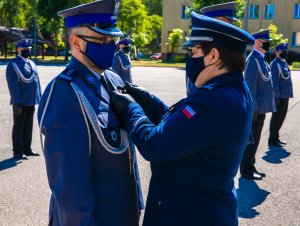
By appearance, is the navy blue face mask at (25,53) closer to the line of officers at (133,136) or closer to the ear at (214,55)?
the line of officers at (133,136)

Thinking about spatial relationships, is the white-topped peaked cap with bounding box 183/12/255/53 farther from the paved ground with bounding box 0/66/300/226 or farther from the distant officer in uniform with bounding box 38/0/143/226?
the paved ground with bounding box 0/66/300/226

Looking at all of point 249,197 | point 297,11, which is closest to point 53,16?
point 297,11

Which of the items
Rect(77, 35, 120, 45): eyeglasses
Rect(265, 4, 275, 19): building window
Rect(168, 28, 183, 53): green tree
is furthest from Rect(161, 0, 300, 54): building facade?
Rect(77, 35, 120, 45): eyeglasses

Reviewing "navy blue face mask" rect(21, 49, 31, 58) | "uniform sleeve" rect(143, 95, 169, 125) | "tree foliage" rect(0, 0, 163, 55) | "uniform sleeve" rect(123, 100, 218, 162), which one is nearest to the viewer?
"uniform sleeve" rect(123, 100, 218, 162)

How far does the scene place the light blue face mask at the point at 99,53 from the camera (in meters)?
2.32

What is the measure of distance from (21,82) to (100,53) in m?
5.04

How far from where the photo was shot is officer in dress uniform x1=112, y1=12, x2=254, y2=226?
6.78 feet

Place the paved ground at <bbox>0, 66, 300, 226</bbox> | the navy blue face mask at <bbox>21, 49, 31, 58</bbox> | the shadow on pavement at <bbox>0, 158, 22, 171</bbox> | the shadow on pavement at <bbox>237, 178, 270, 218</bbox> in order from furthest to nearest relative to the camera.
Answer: the navy blue face mask at <bbox>21, 49, 31, 58</bbox>
the shadow on pavement at <bbox>0, 158, 22, 171</bbox>
the shadow on pavement at <bbox>237, 178, 270, 218</bbox>
the paved ground at <bbox>0, 66, 300, 226</bbox>

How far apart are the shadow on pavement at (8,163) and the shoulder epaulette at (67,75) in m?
4.42

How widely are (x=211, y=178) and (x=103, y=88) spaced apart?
31.9 inches

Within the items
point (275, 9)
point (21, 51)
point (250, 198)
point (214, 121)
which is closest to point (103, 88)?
point (214, 121)

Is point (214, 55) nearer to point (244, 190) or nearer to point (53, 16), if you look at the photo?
point (244, 190)

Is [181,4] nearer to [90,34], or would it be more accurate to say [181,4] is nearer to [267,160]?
[267,160]

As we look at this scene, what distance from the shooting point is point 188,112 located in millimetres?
2072
